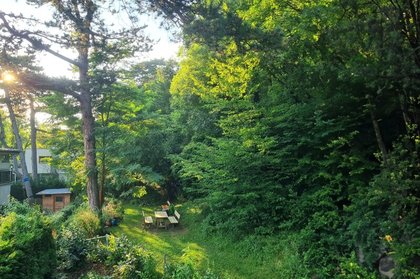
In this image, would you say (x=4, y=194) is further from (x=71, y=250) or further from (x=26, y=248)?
Result: (x=26, y=248)

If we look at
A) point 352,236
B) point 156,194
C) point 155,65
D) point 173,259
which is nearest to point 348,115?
point 352,236

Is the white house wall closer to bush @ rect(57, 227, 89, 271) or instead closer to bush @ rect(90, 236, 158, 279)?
bush @ rect(57, 227, 89, 271)

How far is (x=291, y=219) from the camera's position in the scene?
9.83 meters

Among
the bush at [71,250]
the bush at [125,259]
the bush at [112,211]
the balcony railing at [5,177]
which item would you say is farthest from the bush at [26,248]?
the balcony railing at [5,177]

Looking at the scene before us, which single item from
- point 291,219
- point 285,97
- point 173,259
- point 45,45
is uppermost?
point 45,45

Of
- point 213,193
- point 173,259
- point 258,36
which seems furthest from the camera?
point 213,193

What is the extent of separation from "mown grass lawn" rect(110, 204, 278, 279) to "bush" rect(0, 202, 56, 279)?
2.58 metres

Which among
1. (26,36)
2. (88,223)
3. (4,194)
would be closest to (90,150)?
(88,223)

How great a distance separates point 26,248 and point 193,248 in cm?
553

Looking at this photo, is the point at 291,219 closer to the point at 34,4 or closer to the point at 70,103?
the point at 34,4

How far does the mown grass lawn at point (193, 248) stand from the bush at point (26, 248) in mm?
2581

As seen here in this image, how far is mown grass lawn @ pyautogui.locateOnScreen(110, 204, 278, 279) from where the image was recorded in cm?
846

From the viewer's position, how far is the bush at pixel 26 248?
19.1 feet

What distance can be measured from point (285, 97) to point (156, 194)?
1236 cm
